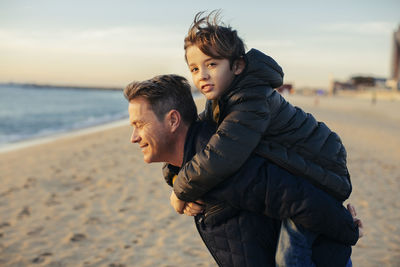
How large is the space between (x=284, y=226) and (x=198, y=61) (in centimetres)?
84

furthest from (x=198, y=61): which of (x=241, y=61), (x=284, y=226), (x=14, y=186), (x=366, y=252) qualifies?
(x=14, y=186)

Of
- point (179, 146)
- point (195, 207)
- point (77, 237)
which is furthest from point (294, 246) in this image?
point (77, 237)

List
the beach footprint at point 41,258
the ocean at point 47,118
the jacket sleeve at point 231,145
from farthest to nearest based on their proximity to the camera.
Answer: the ocean at point 47,118 < the beach footprint at point 41,258 < the jacket sleeve at point 231,145

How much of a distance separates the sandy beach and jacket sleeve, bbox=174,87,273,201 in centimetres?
350

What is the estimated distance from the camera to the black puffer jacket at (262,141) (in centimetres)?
156

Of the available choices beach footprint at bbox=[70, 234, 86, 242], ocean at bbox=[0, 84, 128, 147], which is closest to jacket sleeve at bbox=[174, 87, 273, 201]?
beach footprint at bbox=[70, 234, 86, 242]

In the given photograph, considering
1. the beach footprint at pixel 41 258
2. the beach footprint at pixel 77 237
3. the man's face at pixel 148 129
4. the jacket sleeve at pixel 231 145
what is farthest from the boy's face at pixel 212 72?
the beach footprint at pixel 77 237

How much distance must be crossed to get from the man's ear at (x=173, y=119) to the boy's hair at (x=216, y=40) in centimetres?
30

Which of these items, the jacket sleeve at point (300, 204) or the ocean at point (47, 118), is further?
the ocean at point (47, 118)

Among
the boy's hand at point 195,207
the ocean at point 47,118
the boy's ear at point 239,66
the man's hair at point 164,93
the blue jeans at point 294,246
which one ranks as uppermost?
the boy's ear at point 239,66

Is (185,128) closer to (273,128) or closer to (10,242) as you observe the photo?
(273,128)

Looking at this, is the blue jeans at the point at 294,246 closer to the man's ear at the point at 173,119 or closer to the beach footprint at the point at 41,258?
the man's ear at the point at 173,119

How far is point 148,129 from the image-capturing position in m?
1.72

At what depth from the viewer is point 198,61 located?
172cm
